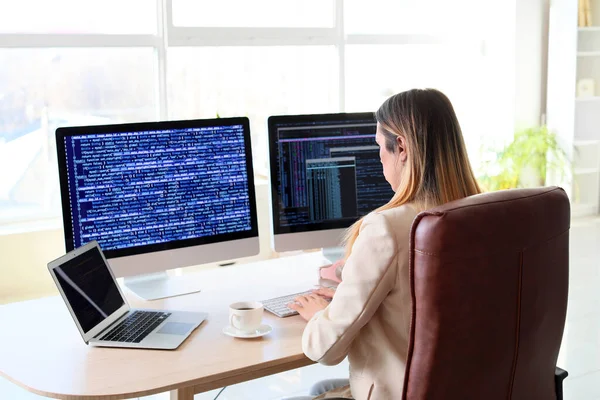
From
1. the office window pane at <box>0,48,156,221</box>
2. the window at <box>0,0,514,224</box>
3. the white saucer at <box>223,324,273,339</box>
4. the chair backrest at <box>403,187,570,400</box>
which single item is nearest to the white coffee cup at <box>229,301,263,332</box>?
the white saucer at <box>223,324,273,339</box>

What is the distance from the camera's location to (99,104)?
17.0 feet

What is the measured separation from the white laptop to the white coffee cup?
118 millimetres

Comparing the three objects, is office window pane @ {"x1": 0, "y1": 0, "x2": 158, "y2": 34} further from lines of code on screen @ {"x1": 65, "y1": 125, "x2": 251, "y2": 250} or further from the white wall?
the white wall

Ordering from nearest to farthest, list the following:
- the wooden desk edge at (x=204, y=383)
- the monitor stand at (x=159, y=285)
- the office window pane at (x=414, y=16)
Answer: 1. the wooden desk edge at (x=204, y=383)
2. the monitor stand at (x=159, y=285)
3. the office window pane at (x=414, y=16)

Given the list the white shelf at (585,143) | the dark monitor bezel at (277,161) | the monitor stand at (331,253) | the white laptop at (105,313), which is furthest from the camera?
the white shelf at (585,143)

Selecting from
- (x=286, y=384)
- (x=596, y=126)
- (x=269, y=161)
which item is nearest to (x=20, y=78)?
(x=286, y=384)

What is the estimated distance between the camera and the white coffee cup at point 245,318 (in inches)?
73.5

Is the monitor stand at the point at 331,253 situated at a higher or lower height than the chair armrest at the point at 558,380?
higher

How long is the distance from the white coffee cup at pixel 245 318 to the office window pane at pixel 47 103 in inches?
136

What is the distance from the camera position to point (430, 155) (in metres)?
1.72

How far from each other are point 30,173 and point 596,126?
4.92m

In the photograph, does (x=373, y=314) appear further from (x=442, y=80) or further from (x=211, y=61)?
(x=442, y=80)

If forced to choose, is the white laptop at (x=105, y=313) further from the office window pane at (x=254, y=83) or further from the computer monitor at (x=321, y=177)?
the office window pane at (x=254, y=83)

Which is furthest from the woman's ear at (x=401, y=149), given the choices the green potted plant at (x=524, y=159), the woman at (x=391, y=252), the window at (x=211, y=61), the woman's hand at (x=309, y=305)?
the green potted plant at (x=524, y=159)
